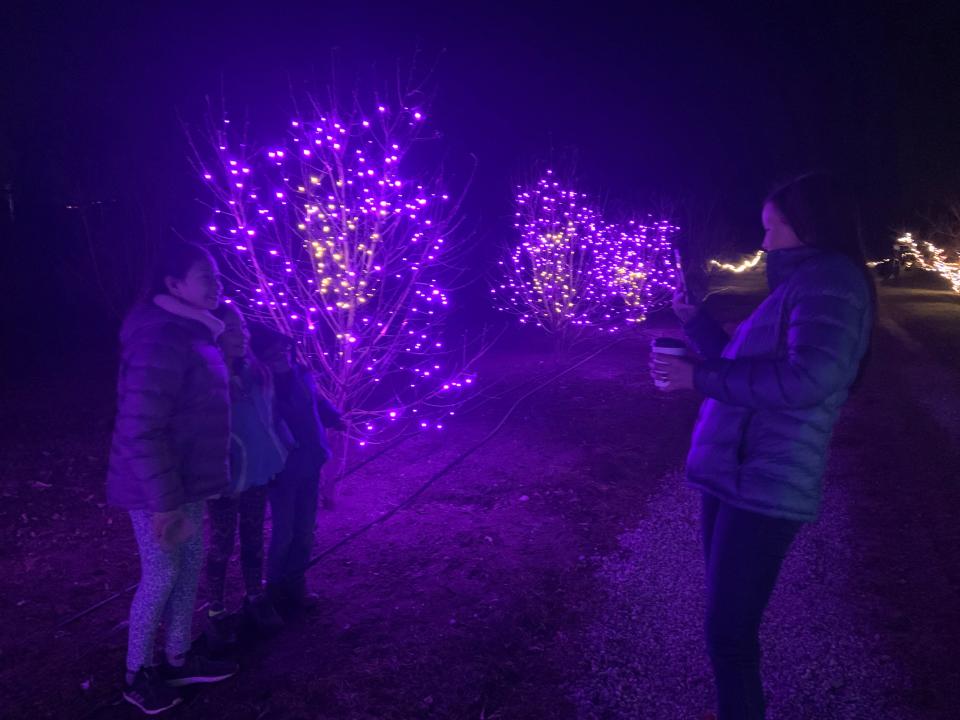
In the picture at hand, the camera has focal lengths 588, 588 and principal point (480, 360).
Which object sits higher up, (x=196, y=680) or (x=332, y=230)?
(x=332, y=230)

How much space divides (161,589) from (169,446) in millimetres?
662

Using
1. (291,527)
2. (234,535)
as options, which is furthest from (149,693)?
(291,527)

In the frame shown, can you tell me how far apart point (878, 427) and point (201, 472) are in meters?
7.82

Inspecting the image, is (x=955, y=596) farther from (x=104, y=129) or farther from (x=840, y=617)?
(x=104, y=129)

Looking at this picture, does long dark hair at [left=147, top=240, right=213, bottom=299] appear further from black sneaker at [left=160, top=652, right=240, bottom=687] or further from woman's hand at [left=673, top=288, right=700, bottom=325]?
woman's hand at [left=673, top=288, right=700, bottom=325]

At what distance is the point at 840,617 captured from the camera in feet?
11.4

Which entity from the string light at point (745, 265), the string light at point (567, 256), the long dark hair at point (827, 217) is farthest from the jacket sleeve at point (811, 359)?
the string light at point (745, 265)

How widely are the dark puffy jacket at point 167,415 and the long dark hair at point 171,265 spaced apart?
0.29 ft

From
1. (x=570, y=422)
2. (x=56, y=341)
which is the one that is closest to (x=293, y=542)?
(x=570, y=422)

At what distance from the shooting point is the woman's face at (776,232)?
6.31ft

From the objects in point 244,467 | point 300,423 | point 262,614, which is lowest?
point 262,614

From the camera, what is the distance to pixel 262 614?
10.8 ft

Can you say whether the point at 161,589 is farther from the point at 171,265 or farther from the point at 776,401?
the point at 776,401

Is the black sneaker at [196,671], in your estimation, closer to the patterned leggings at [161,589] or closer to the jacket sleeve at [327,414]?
the patterned leggings at [161,589]
